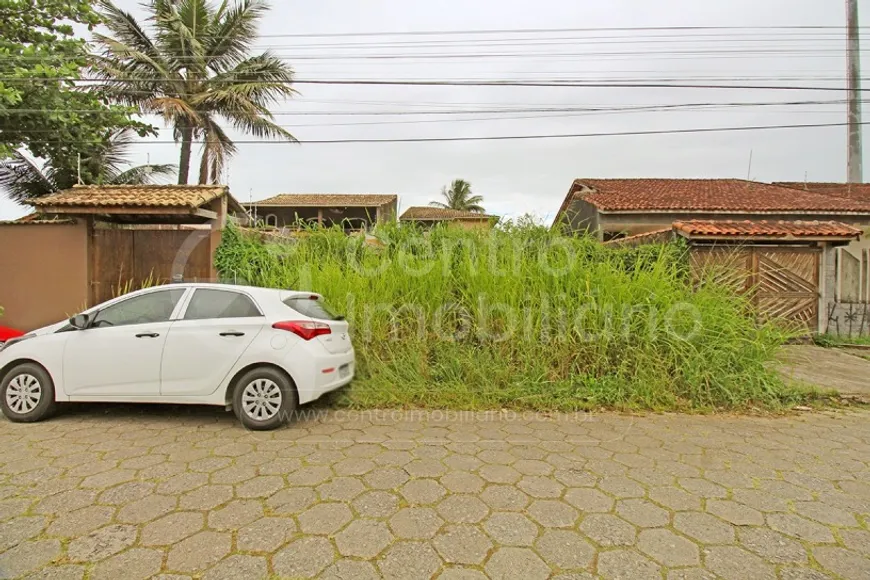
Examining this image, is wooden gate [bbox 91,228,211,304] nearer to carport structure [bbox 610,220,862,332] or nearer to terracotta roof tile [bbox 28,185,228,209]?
terracotta roof tile [bbox 28,185,228,209]

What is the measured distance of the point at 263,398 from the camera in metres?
3.85

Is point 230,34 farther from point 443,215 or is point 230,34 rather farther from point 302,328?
point 302,328

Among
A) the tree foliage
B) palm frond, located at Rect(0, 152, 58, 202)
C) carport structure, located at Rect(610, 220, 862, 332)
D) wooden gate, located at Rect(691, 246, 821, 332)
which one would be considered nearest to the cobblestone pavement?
carport structure, located at Rect(610, 220, 862, 332)

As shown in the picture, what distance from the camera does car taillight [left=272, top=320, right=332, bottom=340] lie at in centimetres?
385

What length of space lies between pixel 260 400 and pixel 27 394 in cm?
228

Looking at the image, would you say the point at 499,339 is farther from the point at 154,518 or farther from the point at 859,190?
the point at 859,190

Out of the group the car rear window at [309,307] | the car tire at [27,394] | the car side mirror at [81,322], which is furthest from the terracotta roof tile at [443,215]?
the car tire at [27,394]

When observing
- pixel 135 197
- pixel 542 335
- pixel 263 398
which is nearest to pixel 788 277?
pixel 542 335

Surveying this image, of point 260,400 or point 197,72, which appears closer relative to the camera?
point 260,400

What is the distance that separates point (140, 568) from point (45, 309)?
7.15 meters

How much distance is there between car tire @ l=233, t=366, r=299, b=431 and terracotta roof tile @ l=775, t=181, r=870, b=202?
72.0 feet

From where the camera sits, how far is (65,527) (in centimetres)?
233

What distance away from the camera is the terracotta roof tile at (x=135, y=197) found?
21.6 ft

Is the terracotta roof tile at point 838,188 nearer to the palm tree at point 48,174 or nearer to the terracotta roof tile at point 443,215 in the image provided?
the terracotta roof tile at point 443,215
